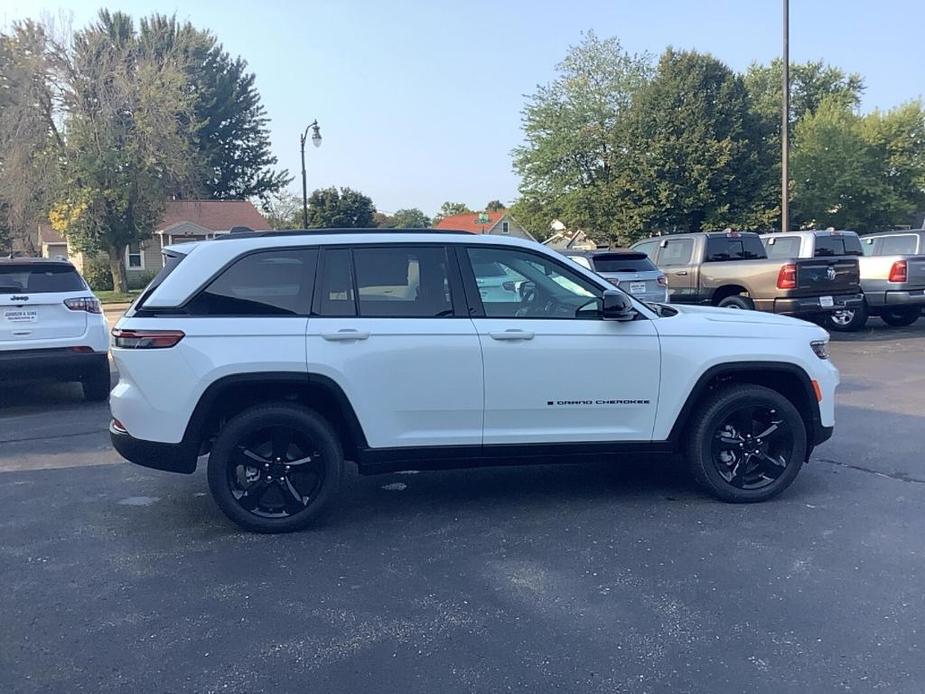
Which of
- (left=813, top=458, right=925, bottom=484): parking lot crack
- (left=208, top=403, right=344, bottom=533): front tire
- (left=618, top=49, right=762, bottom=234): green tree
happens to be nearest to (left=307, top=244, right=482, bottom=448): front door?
(left=208, top=403, right=344, bottom=533): front tire

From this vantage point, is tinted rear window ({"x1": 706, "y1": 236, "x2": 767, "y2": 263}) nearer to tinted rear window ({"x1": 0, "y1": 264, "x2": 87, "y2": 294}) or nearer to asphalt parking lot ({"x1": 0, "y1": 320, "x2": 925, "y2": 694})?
asphalt parking lot ({"x1": 0, "y1": 320, "x2": 925, "y2": 694})

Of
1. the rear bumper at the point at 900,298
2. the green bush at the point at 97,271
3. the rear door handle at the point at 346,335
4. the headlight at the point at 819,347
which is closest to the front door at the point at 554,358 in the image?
the rear door handle at the point at 346,335

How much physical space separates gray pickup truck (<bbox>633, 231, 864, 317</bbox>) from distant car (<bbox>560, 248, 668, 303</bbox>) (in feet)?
5.47

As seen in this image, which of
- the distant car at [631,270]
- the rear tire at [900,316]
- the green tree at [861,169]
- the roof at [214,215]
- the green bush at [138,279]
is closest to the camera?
the distant car at [631,270]

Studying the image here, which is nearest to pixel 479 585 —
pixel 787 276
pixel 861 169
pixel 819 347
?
pixel 819 347

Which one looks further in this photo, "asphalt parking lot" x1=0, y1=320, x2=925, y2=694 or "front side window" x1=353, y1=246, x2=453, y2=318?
"front side window" x1=353, y1=246, x2=453, y2=318

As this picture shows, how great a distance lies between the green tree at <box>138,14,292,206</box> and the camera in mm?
53250

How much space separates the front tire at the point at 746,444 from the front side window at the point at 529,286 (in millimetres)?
1068

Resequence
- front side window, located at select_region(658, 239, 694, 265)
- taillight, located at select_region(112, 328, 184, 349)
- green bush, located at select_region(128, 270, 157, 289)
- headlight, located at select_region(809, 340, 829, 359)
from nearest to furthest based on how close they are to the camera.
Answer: taillight, located at select_region(112, 328, 184, 349) < headlight, located at select_region(809, 340, 829, 359) < front side window, located at select_region(658, 239, 694, 265) < green bush, located at select_region(128, 270, 157, 289)

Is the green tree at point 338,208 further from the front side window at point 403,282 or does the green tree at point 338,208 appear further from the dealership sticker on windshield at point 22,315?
the front side window at point 403,282

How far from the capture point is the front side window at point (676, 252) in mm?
15758

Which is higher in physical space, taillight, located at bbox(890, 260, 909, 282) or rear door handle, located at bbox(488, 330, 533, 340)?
taillight, located at bbox(890, 260, 909, 282)

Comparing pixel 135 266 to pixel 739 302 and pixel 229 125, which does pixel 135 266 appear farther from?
pixel 739 302

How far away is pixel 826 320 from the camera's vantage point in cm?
1662
